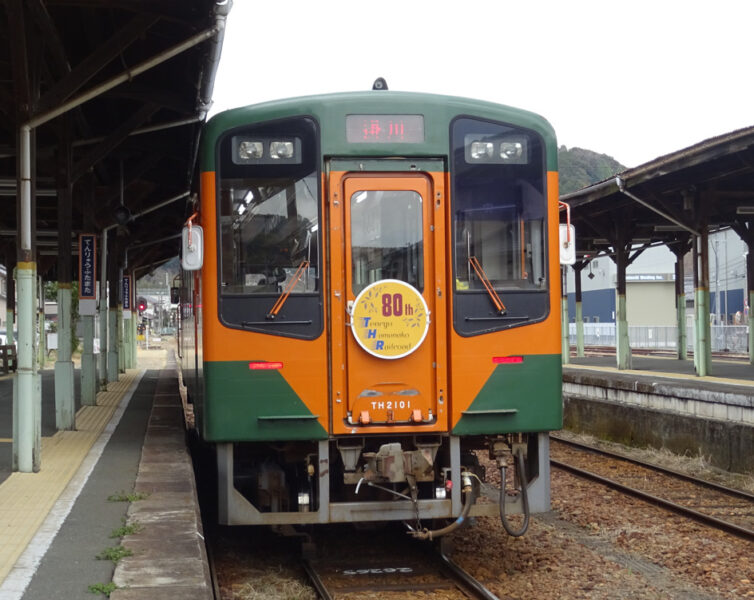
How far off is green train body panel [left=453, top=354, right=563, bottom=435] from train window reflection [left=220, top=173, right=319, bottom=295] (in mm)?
1370

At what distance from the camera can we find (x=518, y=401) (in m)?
6.30

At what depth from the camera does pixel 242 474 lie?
6.40 metres

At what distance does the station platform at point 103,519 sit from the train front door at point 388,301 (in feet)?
4.53

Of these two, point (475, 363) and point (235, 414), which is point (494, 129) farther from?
point (235, 414)

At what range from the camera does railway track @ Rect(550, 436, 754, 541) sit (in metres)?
8.49

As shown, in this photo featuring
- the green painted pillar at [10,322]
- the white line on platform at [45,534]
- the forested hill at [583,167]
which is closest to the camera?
A: the white line on platform at [45,534]

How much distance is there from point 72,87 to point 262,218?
3.81 metres

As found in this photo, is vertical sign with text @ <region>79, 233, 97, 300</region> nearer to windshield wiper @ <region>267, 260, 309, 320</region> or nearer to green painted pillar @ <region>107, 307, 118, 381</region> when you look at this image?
green painted pillar @ <region>107, 307, 118, 381</region>

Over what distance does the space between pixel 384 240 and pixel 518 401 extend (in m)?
1.37

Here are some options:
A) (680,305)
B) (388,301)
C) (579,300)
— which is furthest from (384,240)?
(579,300)

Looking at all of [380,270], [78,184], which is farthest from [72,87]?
[78,184]

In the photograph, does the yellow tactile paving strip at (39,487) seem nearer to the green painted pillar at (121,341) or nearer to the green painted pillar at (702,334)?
the green painted pillar at (702,334)

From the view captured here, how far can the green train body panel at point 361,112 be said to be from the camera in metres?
6.22

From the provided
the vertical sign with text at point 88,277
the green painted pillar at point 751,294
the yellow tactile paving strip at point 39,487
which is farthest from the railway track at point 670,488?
the green painted pillar at point 751,294
